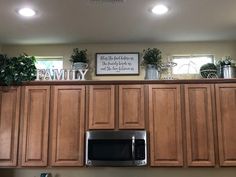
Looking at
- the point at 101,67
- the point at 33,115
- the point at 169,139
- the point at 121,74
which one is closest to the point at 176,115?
the point at 169,139

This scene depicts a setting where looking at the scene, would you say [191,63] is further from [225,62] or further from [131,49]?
[131,49]

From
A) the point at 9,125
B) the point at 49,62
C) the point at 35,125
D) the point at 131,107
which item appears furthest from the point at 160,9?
the point at 9,125

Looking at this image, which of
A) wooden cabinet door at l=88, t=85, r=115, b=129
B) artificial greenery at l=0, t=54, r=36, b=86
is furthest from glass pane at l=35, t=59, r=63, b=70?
wooden cabinet door at l=88, t=85, r=115, b=129

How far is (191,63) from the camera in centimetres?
425

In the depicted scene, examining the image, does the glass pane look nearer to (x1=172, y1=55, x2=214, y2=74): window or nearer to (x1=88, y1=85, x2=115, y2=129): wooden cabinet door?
(x1=88, y1=85, x2=115, y2=129): wooden cabinet door

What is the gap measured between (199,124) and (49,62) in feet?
6.89

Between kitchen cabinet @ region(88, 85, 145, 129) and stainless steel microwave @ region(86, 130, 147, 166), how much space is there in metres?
0.10

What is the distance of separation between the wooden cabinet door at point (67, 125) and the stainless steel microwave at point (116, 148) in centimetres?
13

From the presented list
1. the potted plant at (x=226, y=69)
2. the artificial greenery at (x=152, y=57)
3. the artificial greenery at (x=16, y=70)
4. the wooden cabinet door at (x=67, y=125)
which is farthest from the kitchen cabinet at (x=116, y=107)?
the potted plant at (x=226, y=69)

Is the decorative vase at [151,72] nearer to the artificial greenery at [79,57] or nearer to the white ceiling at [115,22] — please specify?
the white ceiling at [115,22]

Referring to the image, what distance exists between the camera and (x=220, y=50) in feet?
13.8

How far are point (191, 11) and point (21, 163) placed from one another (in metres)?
2.55

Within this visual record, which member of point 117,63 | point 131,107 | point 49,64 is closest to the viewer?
point 131,107

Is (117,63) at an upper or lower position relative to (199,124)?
upper
